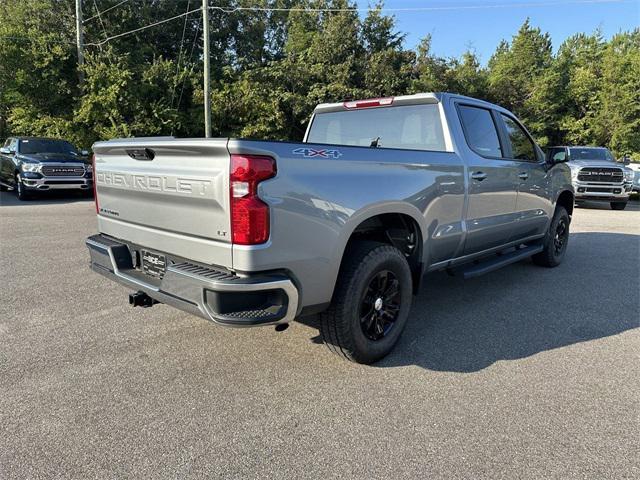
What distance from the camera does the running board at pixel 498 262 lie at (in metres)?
4.34

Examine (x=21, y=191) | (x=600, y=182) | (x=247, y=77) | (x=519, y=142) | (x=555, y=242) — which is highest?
(x=247, y=77)

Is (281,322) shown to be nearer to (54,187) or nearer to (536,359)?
(536,359)

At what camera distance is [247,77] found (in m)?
22.2

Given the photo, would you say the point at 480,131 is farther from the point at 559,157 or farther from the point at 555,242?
the point at 555,242

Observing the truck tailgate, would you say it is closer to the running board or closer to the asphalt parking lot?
the asphalt parking lot

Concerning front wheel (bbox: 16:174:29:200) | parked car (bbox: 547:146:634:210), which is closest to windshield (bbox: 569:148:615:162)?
parked car (bbox: 547:146:634:210)

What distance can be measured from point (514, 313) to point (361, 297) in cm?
210

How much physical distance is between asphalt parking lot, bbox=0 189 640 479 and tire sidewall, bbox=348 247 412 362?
0.15m

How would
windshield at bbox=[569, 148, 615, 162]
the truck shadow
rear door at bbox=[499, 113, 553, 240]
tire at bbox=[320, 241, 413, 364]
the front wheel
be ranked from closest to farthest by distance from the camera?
tire at bbox=[320, 241, 413, 364], the truck shadow, rear door at bbox=[499, 113, 553, 240], the front wheel, windshield at bbox=[569, 148, 615, 162]

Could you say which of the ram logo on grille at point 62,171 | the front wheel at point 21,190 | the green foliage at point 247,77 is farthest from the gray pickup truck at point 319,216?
the green foliage at point 247,77

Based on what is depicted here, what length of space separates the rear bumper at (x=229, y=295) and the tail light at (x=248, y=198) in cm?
24

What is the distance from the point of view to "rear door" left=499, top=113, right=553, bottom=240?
5114 mm

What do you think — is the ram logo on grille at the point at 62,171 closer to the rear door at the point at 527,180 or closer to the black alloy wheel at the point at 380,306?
the rear door at the point at 527,180

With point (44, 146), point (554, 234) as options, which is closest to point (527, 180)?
point (554, 234)
